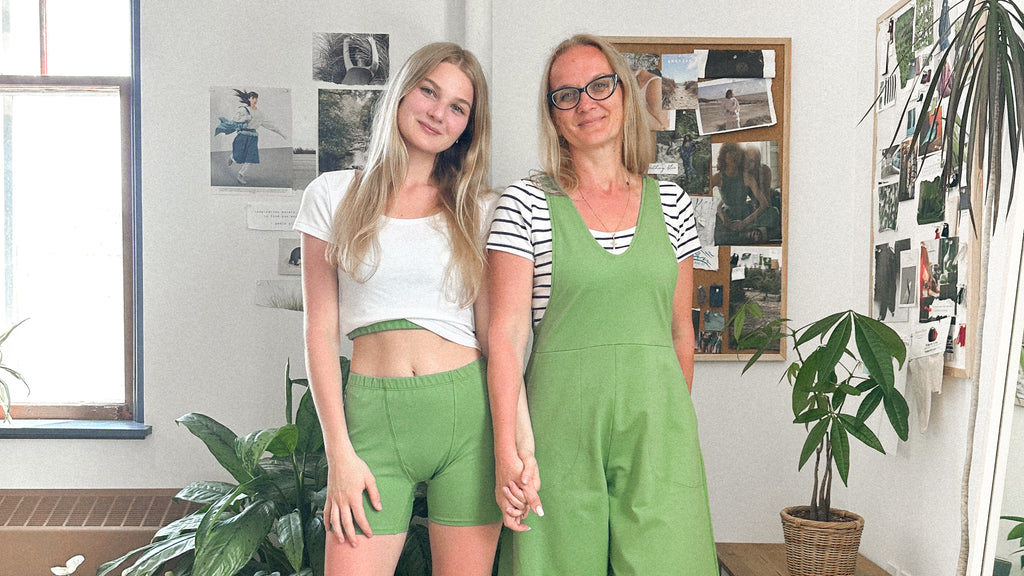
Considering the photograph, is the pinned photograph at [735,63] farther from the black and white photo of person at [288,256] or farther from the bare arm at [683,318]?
the black and white photo of person at [288,256]

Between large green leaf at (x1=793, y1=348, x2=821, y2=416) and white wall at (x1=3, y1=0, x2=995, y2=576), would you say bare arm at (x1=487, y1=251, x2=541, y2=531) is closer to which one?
large green leaf at (x1=793, y1=348, x2=821, y2=416)

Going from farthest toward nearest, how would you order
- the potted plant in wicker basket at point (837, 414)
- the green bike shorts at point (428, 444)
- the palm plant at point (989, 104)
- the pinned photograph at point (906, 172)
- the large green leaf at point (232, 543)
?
the pinned photograph at point (906, 172) → the potted plant in wicker basket at point (837, 414) → the large green leaf at point (232, 543) → the green bike shorts at point (428, 444) → the palm plant at point (989, 104)

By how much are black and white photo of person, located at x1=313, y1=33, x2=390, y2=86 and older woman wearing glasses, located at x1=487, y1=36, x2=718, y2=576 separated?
112 cm

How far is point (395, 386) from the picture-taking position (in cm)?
156

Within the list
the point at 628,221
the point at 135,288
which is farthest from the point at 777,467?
the point at 135,288

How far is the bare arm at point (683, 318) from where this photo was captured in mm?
1706

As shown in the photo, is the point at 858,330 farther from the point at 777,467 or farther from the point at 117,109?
the point at 117,109

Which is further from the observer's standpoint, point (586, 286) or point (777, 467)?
point (777, 467)

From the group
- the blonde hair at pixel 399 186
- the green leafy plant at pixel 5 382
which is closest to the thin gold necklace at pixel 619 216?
the blonde hair at pixel 399 186

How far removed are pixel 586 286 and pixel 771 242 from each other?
1.24 m

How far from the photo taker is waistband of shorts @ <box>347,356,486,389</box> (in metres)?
1.56

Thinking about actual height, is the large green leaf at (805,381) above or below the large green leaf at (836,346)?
below

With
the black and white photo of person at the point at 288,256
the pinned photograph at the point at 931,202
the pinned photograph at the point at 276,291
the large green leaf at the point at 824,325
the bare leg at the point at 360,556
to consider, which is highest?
the pinned photograph at the point at 931,202

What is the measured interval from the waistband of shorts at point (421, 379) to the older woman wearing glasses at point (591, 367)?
0.27 feet
